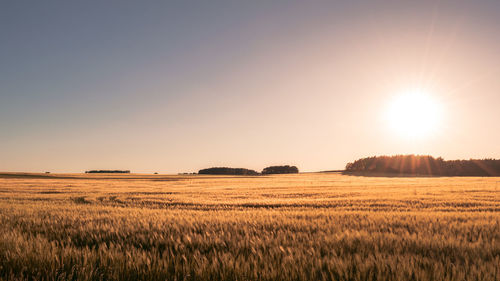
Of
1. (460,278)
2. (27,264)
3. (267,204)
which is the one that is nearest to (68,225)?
(27,264)

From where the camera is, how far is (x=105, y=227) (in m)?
6.17

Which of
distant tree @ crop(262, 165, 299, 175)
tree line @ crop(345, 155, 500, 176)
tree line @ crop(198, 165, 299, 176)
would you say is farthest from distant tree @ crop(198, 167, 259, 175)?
tree line @ crop(345, 155, 500, 176)

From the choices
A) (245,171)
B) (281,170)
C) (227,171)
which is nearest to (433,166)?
(281,170)

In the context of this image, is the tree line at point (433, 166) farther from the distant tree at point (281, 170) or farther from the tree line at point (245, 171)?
the tree line at point (245, 171)

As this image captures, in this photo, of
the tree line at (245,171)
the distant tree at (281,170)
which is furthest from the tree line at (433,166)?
the tree line at (245,171)

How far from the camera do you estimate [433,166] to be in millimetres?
79938

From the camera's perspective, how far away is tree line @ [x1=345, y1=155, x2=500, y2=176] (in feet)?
249

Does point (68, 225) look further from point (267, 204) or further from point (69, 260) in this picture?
point (267, 204)

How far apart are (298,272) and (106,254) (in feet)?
8.49

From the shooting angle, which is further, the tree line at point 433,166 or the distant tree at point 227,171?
the distant tree at point 227,171

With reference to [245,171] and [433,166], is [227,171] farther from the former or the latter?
[433,166]

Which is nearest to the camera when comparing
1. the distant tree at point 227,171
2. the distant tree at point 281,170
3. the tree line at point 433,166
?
the tree line at point 433,166

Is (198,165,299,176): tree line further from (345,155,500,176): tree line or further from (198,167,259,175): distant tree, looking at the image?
(345,155,500,176): tree line

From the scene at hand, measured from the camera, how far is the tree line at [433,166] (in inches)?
2990
